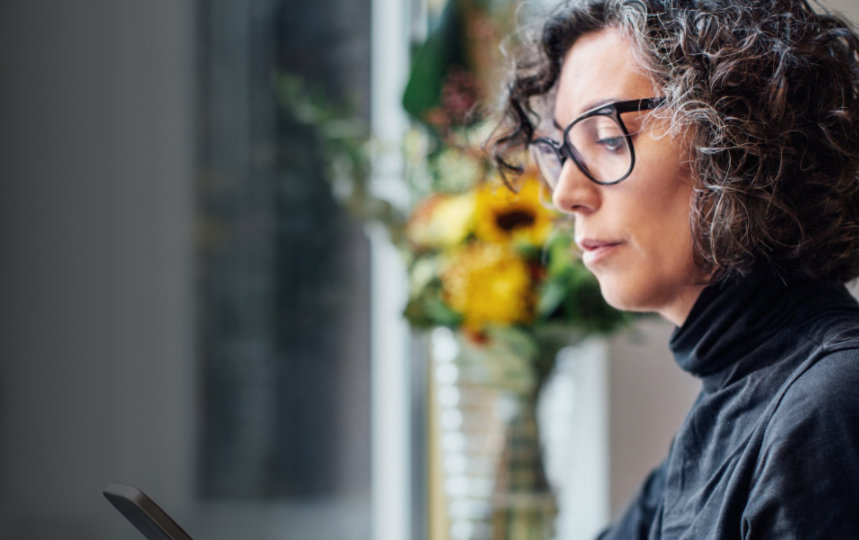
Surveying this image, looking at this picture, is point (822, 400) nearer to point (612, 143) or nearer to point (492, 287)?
point (612, 143)

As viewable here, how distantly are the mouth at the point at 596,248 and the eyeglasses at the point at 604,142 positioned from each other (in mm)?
56

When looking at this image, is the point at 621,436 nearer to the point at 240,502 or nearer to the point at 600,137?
the point at 240,502

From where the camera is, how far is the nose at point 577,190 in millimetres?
733

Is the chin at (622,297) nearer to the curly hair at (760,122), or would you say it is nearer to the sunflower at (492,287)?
the curly hair at (760,122)

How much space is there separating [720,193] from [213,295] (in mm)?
946

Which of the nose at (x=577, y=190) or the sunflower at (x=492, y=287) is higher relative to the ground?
the nose at (x=577, y=190)

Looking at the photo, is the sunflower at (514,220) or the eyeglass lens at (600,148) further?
the sunflower at (514,220)

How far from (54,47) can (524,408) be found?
82 cm

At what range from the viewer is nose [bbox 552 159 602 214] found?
0.73 meters

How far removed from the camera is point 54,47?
113 cm

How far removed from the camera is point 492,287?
3.62 ft

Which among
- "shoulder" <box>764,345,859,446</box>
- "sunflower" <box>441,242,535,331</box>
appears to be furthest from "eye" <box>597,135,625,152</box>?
"sunflower" <box>441,242,535,331</box>

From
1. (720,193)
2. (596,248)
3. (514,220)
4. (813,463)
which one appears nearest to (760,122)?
(720,193)

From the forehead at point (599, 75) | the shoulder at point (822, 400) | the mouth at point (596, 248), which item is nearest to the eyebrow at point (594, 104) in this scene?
the forehead at point (599, 75)
